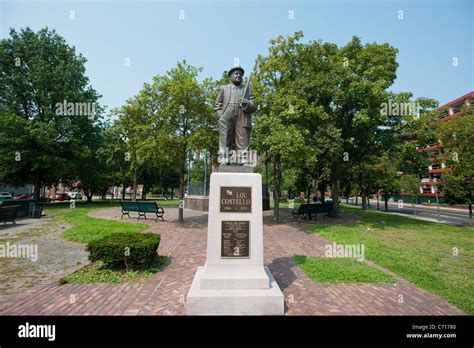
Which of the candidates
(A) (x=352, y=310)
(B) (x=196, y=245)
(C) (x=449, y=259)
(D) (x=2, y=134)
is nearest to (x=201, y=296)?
(A) (x=352, y=310)

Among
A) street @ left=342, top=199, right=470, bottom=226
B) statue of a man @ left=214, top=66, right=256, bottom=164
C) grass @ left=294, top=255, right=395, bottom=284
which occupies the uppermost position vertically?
statue of a man @ left=214, top=66, right=256, bottom=164

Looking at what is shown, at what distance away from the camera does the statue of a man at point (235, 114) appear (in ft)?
19.1

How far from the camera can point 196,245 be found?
9812 mm

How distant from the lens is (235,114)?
5.86 m

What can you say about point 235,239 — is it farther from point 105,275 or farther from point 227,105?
point 105,275

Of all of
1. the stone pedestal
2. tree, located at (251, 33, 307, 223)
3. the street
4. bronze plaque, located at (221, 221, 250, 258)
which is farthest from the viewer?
the street

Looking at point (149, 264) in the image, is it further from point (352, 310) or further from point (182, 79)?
point (182, 79)

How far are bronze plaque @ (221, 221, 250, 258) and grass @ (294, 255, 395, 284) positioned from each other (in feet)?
7.76

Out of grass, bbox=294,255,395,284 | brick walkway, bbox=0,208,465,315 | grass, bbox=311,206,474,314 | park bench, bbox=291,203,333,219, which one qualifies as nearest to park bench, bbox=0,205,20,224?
brick walkway, bbox=0,208,465,315

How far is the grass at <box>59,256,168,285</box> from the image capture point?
591cm

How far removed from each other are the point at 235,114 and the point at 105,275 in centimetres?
521

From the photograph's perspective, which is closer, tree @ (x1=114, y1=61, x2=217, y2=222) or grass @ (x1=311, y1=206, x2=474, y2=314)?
grass @ (x1=311, y1=206, x2=474, y2=314)

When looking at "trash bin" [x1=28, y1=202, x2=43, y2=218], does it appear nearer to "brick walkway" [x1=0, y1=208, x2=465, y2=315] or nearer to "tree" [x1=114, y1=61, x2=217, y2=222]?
"tree" [x1=114, y1=61, x2=217, y2=222]

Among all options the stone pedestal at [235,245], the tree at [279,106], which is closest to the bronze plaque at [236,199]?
the stone pedestal at [235,245]
